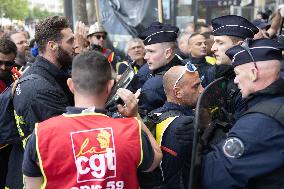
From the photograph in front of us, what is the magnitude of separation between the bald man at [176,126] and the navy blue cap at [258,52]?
49 centimetres

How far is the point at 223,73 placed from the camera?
358 centimetres

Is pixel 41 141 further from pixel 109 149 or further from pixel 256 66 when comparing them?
pixel 256 66

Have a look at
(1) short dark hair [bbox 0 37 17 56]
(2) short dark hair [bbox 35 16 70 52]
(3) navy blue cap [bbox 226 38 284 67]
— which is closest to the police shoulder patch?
(3) navy blue cap [bbox 226 38 284 67]

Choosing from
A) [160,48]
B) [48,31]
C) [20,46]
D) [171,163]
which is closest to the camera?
[171,163]

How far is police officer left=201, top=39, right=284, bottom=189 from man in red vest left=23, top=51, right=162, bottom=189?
373 millimetres

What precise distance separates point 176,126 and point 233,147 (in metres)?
0.44

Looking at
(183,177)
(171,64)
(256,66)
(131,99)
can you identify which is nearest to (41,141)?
(131,99)

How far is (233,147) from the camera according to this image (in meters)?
2.17

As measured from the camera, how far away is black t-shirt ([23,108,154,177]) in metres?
2.12

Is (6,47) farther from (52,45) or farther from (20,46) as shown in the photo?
(20,46)

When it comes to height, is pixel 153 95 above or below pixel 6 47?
below

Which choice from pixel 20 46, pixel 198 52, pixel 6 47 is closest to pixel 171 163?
pixel 6 47

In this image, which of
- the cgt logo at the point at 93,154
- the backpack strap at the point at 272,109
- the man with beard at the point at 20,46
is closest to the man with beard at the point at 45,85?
the cgt logo at the point at 93,154

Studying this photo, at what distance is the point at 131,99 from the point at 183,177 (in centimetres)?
78
